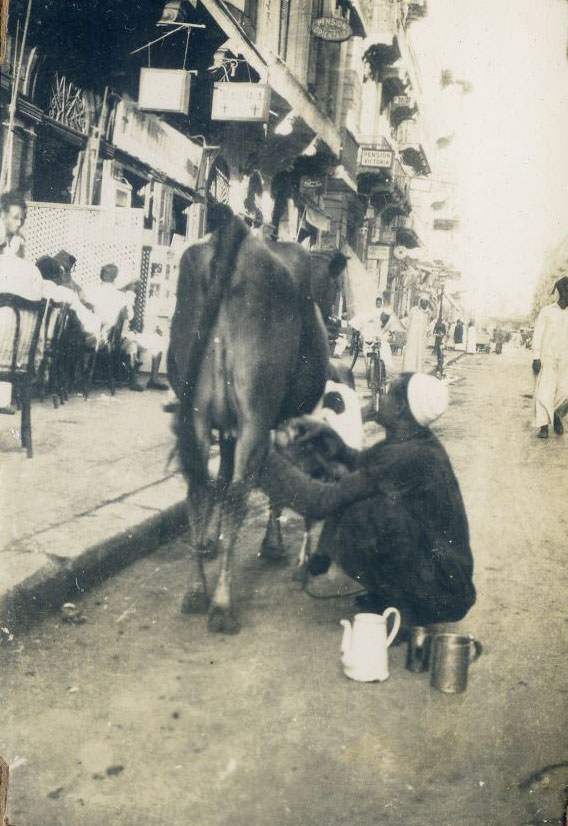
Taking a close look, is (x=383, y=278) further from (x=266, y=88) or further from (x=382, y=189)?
(x=266, y=88)

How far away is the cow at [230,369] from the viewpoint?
286 cm

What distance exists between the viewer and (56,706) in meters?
2.44

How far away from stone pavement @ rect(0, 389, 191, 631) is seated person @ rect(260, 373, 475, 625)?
51 cm

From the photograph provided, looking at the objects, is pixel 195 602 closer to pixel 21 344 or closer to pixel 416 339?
pixel 416 339

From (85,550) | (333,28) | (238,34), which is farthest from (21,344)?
(238,34)

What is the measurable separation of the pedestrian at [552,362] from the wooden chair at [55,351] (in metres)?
1.88

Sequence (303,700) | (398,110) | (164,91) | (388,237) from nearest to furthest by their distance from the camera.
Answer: (303,700), (388,237), (398,110), (164,91)

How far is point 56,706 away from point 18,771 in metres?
0.24

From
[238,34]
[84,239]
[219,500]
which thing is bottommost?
[219,500]

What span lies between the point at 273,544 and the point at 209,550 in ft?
1.72

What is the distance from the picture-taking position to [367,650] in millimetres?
2660

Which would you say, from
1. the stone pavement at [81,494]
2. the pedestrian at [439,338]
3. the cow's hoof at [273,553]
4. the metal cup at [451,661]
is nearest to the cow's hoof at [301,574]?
the cow's hoof at [273,553]

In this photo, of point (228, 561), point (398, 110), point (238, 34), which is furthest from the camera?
point (238, 34)

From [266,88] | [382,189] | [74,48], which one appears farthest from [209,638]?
[266,88]
